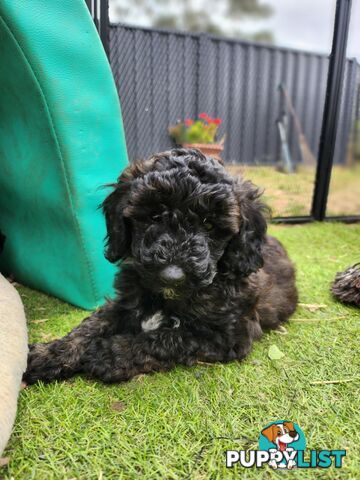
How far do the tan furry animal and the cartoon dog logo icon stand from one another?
105 centimetres

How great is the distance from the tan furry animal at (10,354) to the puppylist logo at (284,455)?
88 centimetres

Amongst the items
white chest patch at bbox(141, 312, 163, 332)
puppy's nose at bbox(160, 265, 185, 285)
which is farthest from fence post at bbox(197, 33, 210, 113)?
puppy's nose at bbox(160, 265, 185, 285)

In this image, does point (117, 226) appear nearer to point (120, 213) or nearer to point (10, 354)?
point (120, 213)

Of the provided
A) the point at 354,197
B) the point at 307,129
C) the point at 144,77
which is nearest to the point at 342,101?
the point at 354,197

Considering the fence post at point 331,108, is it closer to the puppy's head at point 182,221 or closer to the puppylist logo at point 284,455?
the puppy's head at point 182,221

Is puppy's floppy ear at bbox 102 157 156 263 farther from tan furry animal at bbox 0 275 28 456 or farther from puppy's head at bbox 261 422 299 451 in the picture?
puppy's head at bbox 261 422 299 451

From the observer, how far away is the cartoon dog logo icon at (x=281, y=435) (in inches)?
66.7

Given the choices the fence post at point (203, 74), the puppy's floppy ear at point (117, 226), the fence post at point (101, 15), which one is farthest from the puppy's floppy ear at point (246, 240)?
the fence post at point (203, 74)

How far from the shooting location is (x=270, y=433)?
1.76 m

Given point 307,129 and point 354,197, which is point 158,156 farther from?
point 307,129

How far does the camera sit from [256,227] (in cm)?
239

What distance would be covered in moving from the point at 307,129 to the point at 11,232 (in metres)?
5.92

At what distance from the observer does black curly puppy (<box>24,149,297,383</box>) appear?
200 centimetres

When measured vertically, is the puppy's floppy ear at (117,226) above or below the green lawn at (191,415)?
above
